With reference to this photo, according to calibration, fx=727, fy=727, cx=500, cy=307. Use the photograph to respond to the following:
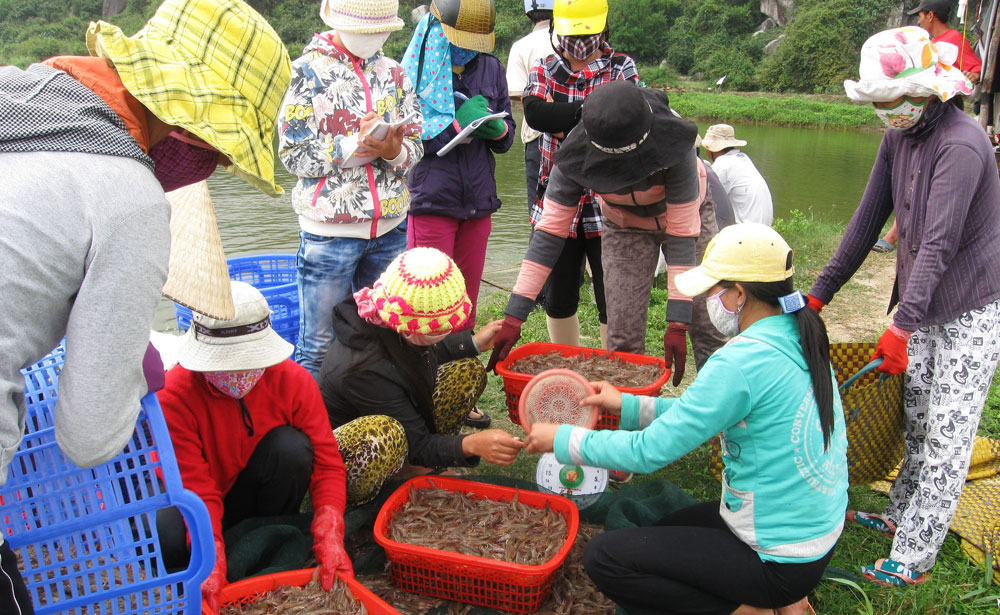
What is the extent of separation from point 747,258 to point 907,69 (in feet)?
3.73

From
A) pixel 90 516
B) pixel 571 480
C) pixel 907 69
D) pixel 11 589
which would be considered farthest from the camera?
pixel 571 480

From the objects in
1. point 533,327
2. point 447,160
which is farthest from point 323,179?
point 533,327

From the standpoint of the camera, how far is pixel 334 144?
130 inches

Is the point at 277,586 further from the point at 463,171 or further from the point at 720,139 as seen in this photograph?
the point at 720,139

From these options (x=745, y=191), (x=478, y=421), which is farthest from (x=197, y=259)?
(x=745, y=191)

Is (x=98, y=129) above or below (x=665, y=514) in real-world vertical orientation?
above

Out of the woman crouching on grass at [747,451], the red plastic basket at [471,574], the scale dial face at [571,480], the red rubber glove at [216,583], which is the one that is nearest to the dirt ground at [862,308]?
the scale dial face at [571,480]

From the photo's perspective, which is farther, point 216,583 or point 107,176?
point 216,583

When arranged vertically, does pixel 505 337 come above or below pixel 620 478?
above

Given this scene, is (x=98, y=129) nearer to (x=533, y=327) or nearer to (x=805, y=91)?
(x=533, y=327)

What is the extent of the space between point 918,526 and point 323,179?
2.86 m

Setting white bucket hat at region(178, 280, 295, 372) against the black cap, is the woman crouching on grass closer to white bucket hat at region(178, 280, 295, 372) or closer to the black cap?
white bucket hat at region(178, 280, 295, 372)

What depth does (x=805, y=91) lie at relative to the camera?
34.8 m

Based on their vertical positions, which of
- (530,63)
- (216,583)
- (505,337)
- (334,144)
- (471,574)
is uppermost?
(530,63)
